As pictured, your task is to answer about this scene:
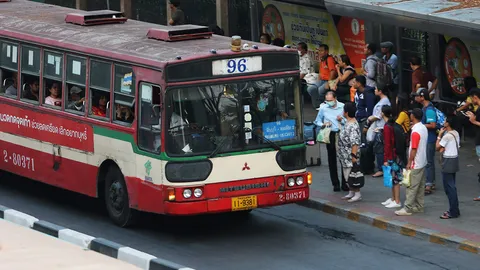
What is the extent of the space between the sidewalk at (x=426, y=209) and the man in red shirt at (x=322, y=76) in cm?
421

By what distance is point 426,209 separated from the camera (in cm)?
1734

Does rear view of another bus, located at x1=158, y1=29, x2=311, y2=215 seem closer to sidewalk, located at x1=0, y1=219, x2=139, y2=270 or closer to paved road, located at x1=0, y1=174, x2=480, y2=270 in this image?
paved road, located at x1=0, y1=174, x2=480, y2=270

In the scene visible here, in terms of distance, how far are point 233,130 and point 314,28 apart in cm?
1121

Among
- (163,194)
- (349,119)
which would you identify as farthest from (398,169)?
(163,194)

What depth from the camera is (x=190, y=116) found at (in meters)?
15.3

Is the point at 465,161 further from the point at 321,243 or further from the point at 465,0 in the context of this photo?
the point at 321,243

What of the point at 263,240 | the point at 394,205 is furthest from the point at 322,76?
the point at 263,240

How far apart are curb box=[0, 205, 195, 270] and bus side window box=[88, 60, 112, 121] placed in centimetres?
242

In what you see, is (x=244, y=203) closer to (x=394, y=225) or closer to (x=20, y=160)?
(x=394, y=225)

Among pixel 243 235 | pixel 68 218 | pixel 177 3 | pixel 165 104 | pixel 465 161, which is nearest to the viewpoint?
pixel 165 104

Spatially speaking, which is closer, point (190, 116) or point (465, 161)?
point (190, 116)

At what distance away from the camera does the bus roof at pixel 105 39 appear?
15.7m

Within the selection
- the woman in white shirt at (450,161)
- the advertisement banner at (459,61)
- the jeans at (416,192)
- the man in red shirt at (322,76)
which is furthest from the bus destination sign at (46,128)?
the advertisement banner at (459,61)

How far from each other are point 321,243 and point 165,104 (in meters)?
2.74
